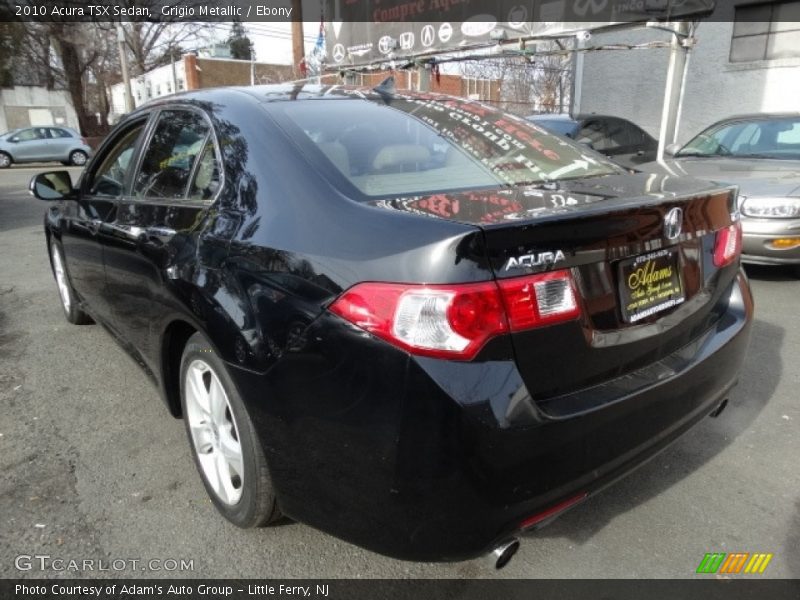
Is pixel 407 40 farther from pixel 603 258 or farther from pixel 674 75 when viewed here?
pixel 603 258

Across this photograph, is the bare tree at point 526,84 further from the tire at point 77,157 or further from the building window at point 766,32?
the tire at point 77,157

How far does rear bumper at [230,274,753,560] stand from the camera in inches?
61.9

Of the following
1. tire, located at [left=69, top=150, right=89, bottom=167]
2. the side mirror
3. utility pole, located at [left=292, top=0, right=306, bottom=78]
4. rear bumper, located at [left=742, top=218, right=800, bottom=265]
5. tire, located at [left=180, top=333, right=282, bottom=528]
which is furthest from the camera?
tire, located at [left=69, top=150, right=89, bottom=167]

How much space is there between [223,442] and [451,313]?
3.96ft

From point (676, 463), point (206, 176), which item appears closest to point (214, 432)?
point (206, 176)

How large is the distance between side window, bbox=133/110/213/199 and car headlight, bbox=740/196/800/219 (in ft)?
15.0

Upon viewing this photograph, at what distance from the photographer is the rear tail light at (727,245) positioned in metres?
2.26

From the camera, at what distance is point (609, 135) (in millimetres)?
10281

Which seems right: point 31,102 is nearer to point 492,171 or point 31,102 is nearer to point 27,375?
point 27,375

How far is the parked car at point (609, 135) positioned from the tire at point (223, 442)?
8295 mm

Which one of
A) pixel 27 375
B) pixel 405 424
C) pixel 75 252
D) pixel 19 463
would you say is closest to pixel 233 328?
pixel 405 424

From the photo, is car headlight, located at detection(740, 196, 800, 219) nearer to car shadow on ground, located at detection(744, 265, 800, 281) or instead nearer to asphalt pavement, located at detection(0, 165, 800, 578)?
car shadow on ground, located at detection(744, 265, 800, 281)

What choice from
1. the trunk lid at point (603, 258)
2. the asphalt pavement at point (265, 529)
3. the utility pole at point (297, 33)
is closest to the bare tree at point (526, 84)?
the utility pole at point (297, 33)

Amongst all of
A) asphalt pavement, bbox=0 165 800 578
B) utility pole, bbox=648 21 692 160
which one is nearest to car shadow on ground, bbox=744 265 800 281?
utility pole, bbox=648 21 692 160
